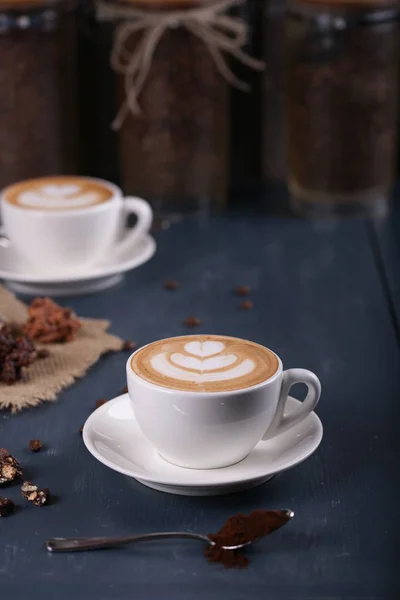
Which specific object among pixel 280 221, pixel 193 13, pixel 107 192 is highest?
pixel 193 13

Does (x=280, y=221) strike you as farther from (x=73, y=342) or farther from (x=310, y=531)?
(x=310, y=531)

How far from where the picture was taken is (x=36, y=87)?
1.42m

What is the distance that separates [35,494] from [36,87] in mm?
758

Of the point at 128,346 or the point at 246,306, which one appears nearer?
the point at 128,346

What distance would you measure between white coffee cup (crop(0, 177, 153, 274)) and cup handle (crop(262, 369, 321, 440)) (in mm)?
462

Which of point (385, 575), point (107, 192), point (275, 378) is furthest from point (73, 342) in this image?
point (385, 575)

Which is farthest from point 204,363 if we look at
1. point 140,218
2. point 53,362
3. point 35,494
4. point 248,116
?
point 248,116

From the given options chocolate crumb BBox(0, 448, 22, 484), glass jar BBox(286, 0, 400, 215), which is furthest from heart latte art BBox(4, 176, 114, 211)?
chocolate crumb BBox(0, 448, 22, 484)

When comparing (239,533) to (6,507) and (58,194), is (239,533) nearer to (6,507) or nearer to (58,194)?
(6,507)

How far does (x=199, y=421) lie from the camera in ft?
2.53

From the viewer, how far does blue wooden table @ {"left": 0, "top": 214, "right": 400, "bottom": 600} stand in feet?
2.32

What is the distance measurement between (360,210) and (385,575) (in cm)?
84

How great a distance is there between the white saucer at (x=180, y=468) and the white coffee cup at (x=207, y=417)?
0.4 inches

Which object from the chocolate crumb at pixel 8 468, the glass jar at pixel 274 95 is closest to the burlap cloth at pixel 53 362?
the chocolate crumb at pixel 8 468
